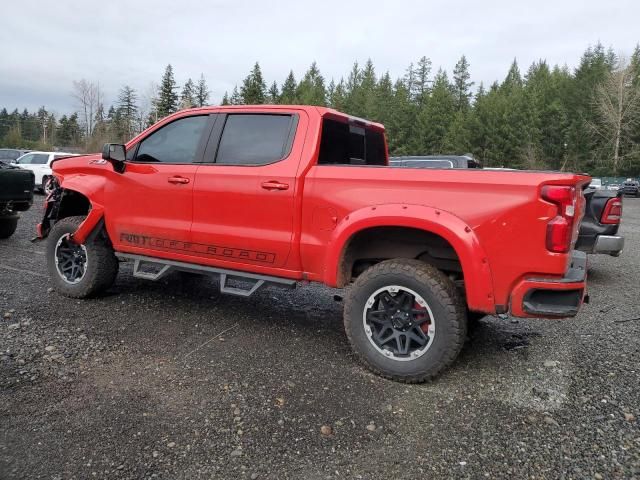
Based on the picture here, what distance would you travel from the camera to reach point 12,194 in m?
8.30

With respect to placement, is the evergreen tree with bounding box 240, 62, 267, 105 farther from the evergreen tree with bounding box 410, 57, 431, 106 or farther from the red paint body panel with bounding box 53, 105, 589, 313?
the red paint body panel with bounding box 53, 105, 589, 313

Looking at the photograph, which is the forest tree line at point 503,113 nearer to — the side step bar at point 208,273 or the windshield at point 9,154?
the windshield at point 9,154

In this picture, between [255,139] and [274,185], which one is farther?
[255,139]

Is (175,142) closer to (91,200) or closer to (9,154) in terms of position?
(91,200)

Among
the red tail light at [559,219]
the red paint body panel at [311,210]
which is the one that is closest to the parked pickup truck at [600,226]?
the red paint body panel at [311,210]

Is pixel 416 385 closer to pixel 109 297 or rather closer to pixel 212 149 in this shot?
pixel 212 149

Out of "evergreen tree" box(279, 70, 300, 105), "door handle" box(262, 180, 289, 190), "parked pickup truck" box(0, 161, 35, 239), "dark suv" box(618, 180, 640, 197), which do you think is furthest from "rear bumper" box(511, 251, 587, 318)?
"evergreen tree" box(279, 70, 300, 105)

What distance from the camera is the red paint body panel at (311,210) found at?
3.24 m

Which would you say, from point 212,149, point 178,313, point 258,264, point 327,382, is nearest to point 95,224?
point 178,313

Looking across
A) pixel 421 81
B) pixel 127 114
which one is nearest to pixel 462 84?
pixel 421 81

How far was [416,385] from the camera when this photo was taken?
3.58 metres

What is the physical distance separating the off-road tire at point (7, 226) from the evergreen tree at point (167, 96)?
63.8 meters

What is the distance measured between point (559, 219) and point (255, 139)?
8.16ft

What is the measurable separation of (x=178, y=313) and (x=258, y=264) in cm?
Result: 133
